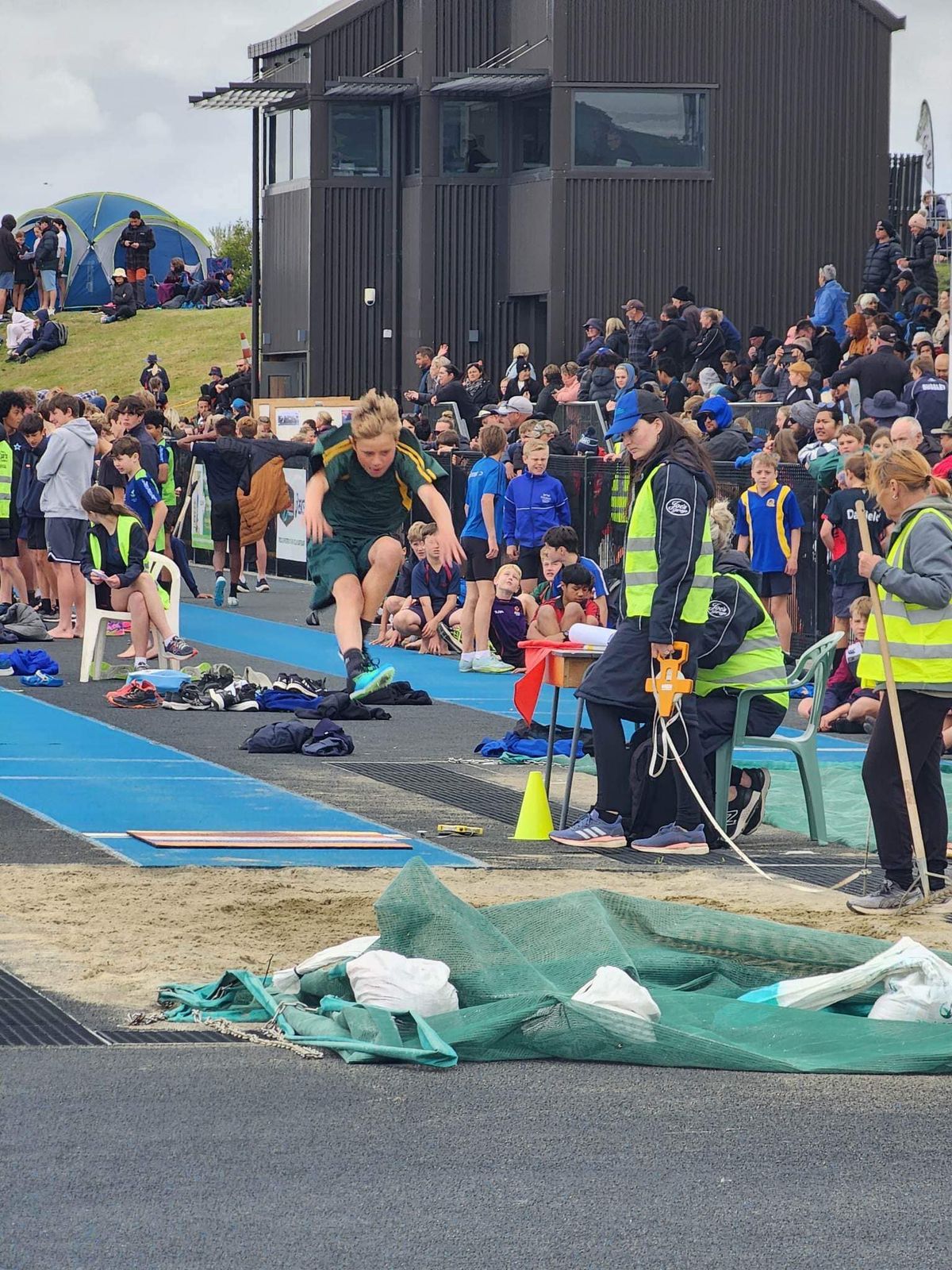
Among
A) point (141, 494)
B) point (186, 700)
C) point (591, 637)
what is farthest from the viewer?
point (141, 494)

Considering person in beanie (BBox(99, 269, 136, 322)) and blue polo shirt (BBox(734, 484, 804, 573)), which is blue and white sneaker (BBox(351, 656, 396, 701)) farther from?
person in beanie (BBox(99, 269, 136, 322))

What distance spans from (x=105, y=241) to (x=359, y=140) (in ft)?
74.4

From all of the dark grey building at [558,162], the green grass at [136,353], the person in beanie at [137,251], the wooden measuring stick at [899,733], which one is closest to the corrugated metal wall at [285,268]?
the dark grey building at [558,162]

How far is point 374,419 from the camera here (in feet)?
37.7

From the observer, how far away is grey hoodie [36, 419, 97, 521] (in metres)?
17.5

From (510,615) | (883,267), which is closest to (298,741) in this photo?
(510,615)

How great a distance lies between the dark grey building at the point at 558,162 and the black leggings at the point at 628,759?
80.4ft

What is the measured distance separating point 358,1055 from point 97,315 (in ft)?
170

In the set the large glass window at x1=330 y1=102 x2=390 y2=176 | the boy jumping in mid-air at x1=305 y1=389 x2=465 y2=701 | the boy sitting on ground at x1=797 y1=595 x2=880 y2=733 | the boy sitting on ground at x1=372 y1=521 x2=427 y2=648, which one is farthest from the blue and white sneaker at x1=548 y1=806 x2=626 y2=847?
the large glass window at x1=330 y1=102 x2=390 y2=176

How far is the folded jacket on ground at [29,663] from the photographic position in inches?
606

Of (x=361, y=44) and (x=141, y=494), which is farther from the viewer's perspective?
(x=361, y=44)

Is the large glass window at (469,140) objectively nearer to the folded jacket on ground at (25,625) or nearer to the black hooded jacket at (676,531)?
the folded jacket on ground at (25,625)

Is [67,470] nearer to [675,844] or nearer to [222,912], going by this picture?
[675,844]

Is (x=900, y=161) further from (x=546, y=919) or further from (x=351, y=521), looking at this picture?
(x=546, y=919)
